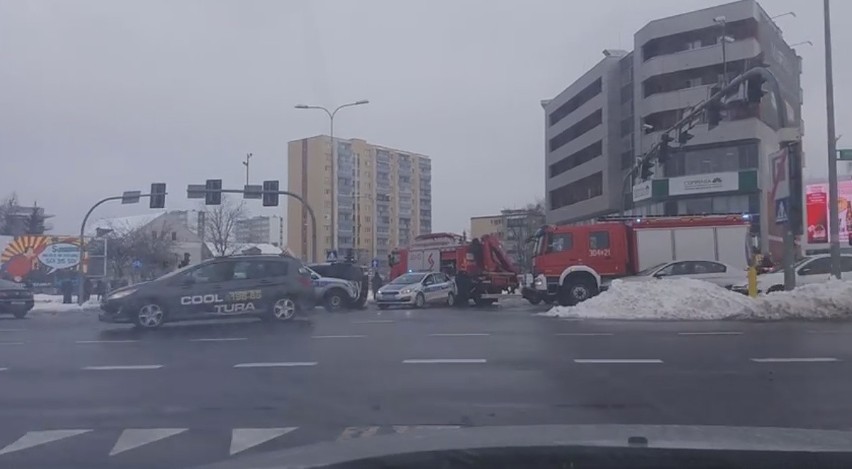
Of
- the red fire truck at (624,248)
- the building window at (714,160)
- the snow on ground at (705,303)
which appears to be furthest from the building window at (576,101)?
the snow on ground at (705,303)

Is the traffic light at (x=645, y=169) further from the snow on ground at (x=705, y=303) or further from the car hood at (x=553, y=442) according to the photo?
the car hood at (x=553, y=442)

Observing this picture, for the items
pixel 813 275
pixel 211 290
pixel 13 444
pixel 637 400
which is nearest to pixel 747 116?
pixel 813 275

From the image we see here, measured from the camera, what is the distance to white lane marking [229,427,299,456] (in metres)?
7.07

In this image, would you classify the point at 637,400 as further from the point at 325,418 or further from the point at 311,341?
the point at 311,341

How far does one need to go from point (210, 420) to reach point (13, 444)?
5.40ft

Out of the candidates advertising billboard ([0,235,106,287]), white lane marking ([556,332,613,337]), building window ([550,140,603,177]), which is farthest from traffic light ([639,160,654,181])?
advertising billboard ([0,235,106,287])

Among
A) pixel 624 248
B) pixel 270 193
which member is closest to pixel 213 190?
pixel 270 193

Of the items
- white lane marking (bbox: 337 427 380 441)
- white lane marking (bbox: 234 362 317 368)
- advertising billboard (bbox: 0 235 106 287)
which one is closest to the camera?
white lane marking (bbox: 337 427 380 441)

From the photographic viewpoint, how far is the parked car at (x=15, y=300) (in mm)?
28078

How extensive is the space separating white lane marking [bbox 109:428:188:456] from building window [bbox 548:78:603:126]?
5752 centimetres

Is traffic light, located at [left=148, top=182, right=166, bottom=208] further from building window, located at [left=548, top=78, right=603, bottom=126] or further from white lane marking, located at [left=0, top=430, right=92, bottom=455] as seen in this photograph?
building window, located at [left=548, top=78, right=603, bottom=126]

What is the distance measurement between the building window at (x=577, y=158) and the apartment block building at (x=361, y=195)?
49.7 ft

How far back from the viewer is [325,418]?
830 cm

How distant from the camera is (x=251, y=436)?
746 cm
